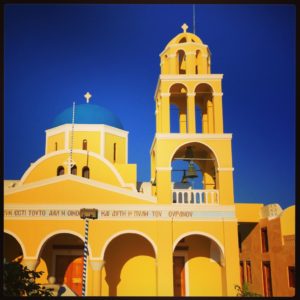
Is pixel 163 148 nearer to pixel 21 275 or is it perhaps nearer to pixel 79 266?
pixel 79 266

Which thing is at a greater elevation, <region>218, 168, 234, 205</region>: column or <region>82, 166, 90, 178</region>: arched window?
<region>82, 166, 90, 178</region>: arched window

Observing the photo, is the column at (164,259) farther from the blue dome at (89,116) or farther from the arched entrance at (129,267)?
the blue dome at (89,116)

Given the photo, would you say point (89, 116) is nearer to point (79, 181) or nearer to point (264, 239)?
point (79, 181)

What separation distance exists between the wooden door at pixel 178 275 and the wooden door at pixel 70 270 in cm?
307

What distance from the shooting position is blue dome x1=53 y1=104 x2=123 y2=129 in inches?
684

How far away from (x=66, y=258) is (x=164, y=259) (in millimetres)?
3604

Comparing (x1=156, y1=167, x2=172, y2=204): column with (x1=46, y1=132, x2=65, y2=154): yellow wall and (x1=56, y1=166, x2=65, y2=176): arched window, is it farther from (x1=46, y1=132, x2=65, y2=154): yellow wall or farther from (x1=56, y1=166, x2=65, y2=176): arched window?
(x1=46, y1=132, x2=65, y2=154): yellow wall

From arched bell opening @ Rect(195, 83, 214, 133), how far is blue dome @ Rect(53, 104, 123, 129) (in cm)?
420

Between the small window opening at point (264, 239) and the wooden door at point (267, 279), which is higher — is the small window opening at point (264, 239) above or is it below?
above

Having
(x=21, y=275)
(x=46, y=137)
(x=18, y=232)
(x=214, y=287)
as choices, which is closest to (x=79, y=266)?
(x=18, y=232)

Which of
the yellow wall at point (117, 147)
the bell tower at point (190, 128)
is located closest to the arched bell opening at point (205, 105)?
the bell tower at point (190, 128)

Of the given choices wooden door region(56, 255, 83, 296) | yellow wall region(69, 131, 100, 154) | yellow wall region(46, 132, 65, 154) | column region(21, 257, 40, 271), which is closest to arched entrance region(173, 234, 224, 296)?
wooden door region(56, 255, 83, 296)

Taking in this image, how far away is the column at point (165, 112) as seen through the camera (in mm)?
13613

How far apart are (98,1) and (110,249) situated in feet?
25.3
